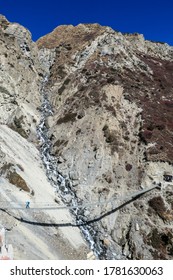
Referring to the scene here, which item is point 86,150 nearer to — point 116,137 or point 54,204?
point 116,137

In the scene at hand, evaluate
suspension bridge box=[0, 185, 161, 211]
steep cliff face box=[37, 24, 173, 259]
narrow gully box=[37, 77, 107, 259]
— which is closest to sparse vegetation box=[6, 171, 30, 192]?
suspension bridge box=[0, 185, 161, 211]

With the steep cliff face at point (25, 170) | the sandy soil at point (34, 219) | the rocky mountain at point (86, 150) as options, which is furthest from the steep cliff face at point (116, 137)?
the sandy soil at point (34, 219)

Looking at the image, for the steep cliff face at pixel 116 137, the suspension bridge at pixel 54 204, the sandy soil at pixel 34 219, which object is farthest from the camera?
the steep cliff face at pixel 116 137

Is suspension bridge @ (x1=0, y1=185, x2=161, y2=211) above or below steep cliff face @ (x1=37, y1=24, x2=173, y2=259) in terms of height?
below

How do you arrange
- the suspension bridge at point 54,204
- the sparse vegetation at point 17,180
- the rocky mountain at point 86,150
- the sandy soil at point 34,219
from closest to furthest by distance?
the sandy soil at point 34,219
the suspension bridge at point 54,204
the rocky mountain at point 86,150
the sparse vegetation at point 17,180

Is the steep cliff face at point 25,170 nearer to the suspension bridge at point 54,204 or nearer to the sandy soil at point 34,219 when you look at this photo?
the sandy soil at point 34,219

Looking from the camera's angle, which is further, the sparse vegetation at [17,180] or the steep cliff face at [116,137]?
the steep cliff face at [116,137]

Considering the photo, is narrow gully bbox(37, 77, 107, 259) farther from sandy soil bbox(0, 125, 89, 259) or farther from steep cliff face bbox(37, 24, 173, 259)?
sandy soil bbox(0, 125, 89, 259)
